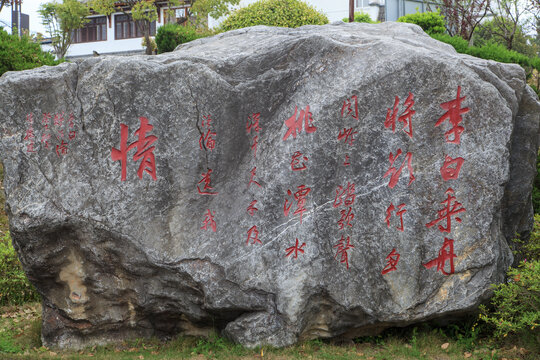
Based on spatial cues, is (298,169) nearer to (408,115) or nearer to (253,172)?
(253,172)

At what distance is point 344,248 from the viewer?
18.6ft

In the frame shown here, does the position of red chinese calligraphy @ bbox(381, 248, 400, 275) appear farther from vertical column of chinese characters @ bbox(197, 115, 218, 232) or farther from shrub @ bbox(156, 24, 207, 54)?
shrub @ bbox(156, 24, 207, 54)

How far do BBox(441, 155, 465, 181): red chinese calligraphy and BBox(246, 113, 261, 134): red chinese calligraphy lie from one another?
1.91 m

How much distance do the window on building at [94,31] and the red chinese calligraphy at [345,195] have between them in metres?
25.7

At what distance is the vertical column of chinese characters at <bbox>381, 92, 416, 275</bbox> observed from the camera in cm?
559

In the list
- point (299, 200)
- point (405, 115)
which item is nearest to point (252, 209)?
point (299, 200)

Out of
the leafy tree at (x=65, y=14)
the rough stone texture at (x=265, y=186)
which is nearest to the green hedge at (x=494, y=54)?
the rough stone texture at (x=265, y=186)

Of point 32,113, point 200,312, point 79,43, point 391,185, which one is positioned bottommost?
point 200,312

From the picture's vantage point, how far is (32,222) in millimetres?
5844

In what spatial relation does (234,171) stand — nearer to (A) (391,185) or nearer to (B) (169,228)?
(B) (169,228)

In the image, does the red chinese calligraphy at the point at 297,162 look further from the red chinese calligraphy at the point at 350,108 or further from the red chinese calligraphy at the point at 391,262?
the red chinese calligraphy at the point at 391,262

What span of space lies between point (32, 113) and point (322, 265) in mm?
3429

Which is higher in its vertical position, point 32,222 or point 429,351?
point 32,222

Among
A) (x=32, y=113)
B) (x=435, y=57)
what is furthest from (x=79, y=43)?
(x=435, y=57)
